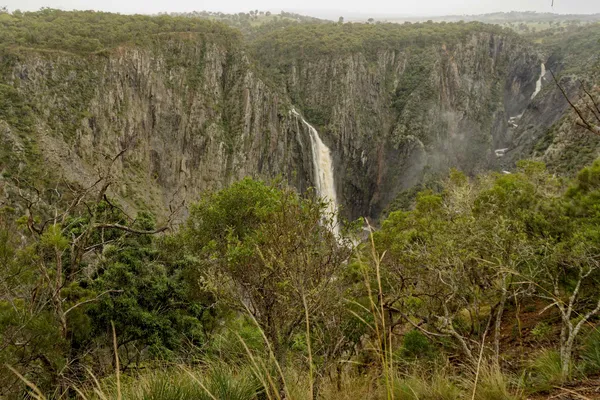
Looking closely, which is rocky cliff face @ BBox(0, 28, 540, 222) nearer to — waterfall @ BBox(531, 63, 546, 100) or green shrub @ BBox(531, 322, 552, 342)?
waterfall @ BBox(531, 63, 546, 100)

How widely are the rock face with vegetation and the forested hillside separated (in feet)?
0.92

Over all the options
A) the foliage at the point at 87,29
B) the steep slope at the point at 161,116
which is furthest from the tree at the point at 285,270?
the foliage at the point at 87,29

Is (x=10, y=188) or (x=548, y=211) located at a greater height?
(x=548, y=211)

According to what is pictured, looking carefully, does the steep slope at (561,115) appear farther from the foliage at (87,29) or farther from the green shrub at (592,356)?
the foliage at (87,29)

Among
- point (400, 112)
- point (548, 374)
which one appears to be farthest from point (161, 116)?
point (548, 374)

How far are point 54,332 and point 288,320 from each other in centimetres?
379

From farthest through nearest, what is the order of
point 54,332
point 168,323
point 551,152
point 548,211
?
1. point 551,152
2. point 168,323
3. point 548,211
4. point 54,332

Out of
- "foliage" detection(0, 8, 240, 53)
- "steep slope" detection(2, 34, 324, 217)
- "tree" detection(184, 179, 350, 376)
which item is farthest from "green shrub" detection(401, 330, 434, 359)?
"foliage" detection(0, 8, 240, 53)

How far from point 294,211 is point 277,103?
174 ft

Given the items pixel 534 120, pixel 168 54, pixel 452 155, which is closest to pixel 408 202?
pixel 452 155

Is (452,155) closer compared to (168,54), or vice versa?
(168,54)

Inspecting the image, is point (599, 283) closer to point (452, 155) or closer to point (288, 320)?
point (288, 320)

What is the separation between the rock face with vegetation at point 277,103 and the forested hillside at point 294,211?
28 centimetres

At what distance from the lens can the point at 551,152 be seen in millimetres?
37594
